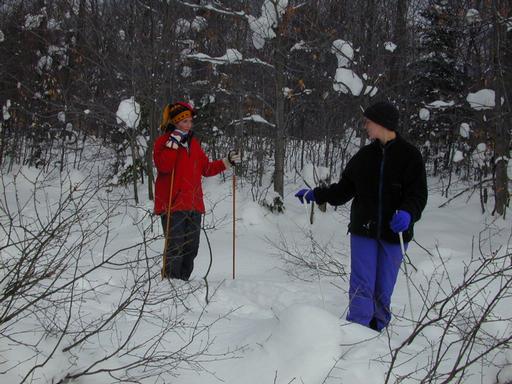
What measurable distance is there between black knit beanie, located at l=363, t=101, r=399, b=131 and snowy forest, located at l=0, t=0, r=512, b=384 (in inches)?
40.0

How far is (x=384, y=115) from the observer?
3484mm

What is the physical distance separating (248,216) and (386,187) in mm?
5056

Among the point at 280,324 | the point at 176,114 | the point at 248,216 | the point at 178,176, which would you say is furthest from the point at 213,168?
the point at 248,216

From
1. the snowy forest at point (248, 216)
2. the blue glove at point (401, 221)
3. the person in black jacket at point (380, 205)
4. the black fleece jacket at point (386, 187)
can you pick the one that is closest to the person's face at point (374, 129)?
the person in black jacket at point (380, 205)

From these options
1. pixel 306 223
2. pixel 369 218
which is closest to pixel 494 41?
pixel 306 223

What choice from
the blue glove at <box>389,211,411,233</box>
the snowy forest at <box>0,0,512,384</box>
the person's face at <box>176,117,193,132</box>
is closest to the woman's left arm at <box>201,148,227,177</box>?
the person's face at <box>176,117,193,132</box>

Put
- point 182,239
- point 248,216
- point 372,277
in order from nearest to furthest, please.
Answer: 1. point 372,277
2. point 182,239
3. point 248,216

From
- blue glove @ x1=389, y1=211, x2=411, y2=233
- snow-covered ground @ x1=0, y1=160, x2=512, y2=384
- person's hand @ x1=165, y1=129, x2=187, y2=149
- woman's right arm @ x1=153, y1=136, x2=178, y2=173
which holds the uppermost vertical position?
person's hand @ x1=165, y1=129, x2=187, y2=149

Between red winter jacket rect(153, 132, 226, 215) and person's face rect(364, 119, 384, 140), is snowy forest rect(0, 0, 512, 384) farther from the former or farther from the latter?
person's face rect(364, 119, 384, 140)

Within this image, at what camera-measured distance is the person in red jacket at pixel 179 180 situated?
4.40 metres

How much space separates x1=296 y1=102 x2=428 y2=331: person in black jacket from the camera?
138 inches

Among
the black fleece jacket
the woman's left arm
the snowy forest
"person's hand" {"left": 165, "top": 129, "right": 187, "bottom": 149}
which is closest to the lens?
the snowy forest

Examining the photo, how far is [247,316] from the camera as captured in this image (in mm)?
3869

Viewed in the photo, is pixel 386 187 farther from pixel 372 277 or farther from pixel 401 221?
pixel 372 277
